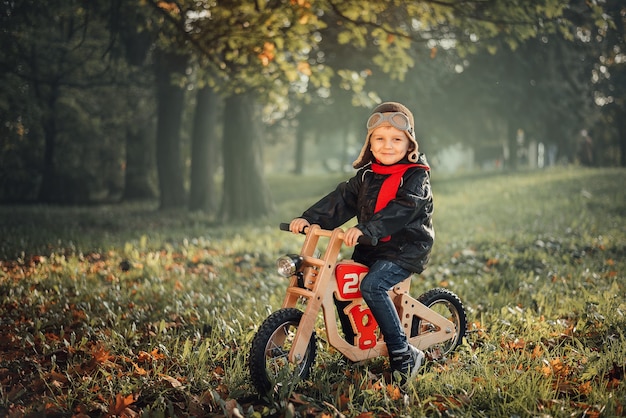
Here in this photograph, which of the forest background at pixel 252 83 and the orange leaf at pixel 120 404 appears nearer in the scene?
the orange leaf at pixel 120 404

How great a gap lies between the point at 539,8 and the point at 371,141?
4.89 meters

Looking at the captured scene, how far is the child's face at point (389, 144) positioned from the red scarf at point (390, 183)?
48mm

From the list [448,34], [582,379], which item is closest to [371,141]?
[582,379]

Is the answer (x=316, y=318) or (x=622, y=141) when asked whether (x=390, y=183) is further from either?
(x=622, y=141)

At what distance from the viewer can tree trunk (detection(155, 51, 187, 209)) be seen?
17.7 m

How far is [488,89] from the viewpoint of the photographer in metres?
26.3

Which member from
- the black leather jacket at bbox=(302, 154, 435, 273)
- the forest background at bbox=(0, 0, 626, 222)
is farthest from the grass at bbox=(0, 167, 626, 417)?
the forest background at bbox=(0, 0, 626, 222)

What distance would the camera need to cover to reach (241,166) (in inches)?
621

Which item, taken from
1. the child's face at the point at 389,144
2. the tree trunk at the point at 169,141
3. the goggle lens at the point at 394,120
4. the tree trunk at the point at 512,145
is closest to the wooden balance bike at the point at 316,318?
the child's face at the point at 389,144

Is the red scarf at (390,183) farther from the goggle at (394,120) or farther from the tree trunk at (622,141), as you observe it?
the tree trunk at (622,141)

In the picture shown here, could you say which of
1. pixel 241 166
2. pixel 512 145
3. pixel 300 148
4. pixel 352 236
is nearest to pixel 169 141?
pixel 241 166

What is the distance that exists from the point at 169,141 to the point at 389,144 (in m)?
14.4

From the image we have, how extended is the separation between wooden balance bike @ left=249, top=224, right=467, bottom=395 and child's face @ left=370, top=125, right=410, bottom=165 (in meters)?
0.68

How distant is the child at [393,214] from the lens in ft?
13.2
